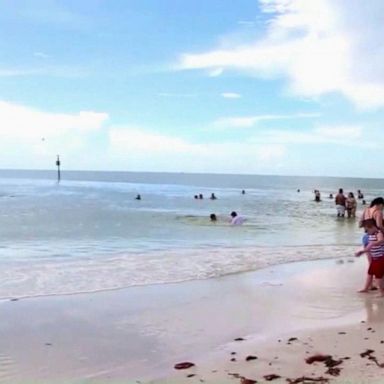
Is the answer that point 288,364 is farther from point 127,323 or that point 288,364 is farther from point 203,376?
point 127,323

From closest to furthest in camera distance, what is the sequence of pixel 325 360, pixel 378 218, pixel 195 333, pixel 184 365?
pixel 325 360, pixel 184 365, pixel 195 333, pixel 378 218

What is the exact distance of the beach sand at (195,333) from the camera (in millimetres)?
4996

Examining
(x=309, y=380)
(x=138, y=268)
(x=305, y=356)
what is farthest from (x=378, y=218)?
(x=138, y=268)

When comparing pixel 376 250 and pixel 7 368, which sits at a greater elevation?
pixel 376 250

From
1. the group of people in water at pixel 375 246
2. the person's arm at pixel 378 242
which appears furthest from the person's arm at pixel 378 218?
the person's arm at pixel 378 242

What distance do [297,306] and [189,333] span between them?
6.64ft

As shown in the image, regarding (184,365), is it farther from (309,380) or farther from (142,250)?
(142,250)

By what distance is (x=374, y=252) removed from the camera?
858cm

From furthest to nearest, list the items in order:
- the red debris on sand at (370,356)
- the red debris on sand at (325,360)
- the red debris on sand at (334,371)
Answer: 1. the red debris on sand at (325,360)
2. the red debris on sand at (370,356)
3. the red debris on sand at (334,371)

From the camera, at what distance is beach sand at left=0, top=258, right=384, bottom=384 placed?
4996 millimetres

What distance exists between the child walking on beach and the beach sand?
0.28 m

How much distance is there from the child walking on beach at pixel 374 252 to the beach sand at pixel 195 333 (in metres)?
0.28

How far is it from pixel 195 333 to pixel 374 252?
3.64 m

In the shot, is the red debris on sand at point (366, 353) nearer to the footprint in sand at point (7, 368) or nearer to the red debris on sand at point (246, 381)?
the red debris on sand at point (246, 381)
